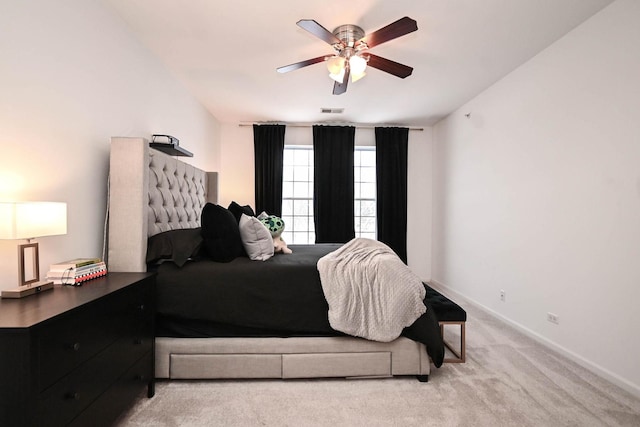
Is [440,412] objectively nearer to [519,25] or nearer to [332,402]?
[332,402]

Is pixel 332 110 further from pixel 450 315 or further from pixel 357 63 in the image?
pixel 450 315

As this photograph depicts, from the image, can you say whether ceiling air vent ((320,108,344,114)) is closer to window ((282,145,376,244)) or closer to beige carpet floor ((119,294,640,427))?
window ((282,145,376,244))

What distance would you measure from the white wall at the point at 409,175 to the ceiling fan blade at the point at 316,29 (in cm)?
285

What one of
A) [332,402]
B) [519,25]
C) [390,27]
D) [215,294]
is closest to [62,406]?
[215,294]

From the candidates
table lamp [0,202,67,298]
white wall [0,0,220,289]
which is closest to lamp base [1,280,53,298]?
table lamp [0,202,67,298]

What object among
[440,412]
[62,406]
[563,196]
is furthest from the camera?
[563,196]

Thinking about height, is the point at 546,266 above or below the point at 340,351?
above

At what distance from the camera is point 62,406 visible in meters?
1.15

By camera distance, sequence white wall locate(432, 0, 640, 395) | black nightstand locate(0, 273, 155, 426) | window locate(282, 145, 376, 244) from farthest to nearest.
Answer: window locate(282, 145, 376, 244), white wall locate(432, 0, 640, 395), black nightstand locate(0, 273, 155, 426)

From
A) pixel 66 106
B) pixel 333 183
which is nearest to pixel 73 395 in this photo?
pixel 66 106

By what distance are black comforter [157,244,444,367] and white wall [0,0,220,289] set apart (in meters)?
0.66

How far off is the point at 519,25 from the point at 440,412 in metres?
2.81

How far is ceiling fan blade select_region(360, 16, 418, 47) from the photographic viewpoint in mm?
1954

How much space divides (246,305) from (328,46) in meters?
2.25
